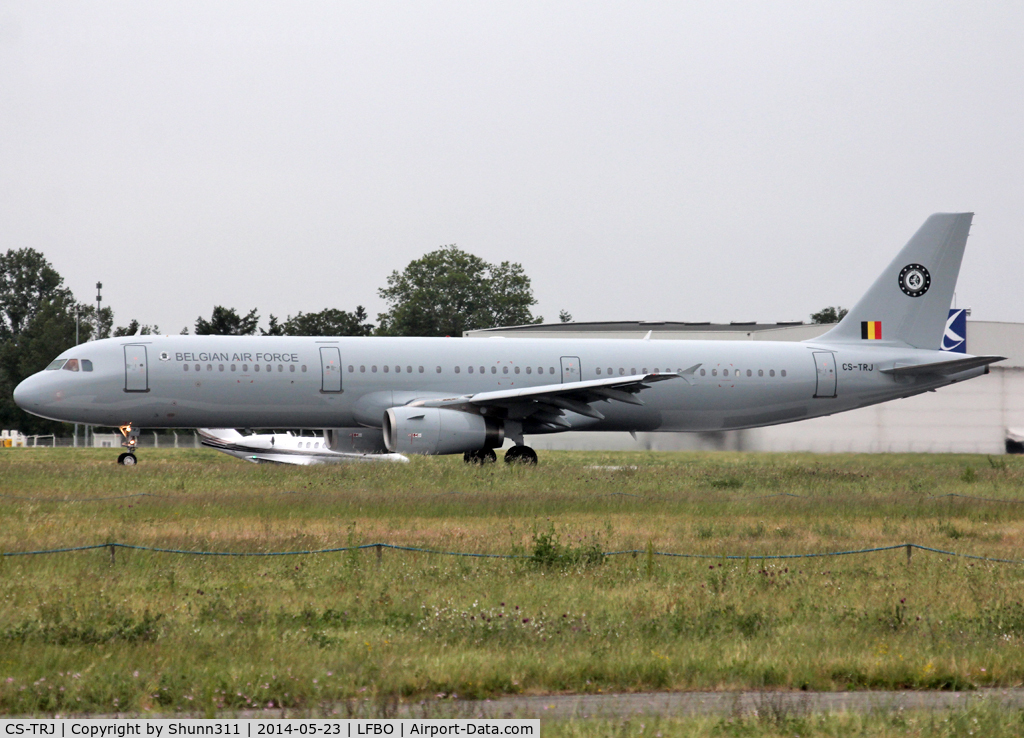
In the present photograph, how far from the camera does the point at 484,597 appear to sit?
463 inches

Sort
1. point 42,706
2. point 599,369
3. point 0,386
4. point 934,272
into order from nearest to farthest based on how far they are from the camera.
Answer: point 42,706 < point 599,369 < point 934,272 < point 0,386

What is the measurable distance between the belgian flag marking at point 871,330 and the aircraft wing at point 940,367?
113 cm

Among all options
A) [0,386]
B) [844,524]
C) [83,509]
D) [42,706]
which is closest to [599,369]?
[844,524]

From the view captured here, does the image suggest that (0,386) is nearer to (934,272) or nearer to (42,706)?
(934,272)

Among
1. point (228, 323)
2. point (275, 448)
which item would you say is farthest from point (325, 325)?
point (275, 448)

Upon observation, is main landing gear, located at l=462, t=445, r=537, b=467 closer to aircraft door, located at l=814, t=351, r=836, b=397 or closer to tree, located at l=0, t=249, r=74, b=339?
aircraft door, located at l=814, t=351, r=836, b=397

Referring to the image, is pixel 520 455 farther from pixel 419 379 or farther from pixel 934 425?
pixel 934 425

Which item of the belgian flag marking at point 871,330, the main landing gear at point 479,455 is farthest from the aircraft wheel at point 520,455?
the belgian flag marking at point 871,330

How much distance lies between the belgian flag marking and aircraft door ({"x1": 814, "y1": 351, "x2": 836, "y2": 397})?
1665 mm

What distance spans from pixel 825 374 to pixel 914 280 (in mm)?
Answer: 4297

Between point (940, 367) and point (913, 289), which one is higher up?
point (913, 289)

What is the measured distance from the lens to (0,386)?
87.3 metres

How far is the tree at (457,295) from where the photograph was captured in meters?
111

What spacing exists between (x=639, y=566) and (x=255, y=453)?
2902 centimetres
